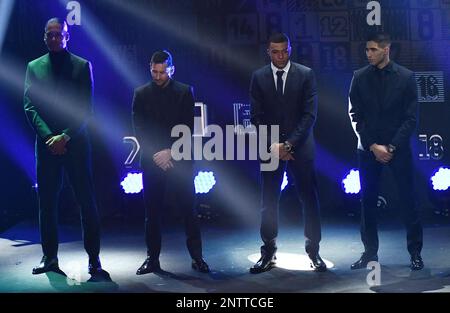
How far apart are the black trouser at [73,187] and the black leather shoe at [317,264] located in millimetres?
1768

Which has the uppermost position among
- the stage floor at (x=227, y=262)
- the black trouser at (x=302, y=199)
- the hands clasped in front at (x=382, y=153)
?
the hands clasped in front at (x=382, y=153)

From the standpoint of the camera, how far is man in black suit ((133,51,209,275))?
6.73 m

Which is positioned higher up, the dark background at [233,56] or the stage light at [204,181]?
the dark background at [233,56]

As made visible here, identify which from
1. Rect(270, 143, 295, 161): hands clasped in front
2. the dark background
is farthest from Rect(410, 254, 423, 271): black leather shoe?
the dark background

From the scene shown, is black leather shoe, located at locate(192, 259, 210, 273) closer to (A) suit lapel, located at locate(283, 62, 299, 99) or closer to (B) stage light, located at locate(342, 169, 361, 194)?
(A) suit lapel, located at locate(283, 62, 299, 99)

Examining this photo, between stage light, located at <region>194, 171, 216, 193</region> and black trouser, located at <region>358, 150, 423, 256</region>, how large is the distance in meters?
2.53

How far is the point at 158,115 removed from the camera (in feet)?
22.1

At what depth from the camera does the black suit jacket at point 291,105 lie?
6.68 metres

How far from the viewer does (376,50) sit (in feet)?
21.7

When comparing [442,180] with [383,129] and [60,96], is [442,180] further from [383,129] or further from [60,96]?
[60,96]

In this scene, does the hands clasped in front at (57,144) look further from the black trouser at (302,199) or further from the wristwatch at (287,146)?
the wristwatch at (287,146)

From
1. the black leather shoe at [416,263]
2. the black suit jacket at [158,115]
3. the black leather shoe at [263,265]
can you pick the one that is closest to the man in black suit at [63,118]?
the black suit jacket at [158,115]

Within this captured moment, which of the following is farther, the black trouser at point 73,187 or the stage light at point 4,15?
the stage light at point 4,15

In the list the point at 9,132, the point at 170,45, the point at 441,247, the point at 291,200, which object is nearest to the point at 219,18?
the point at 170,45
